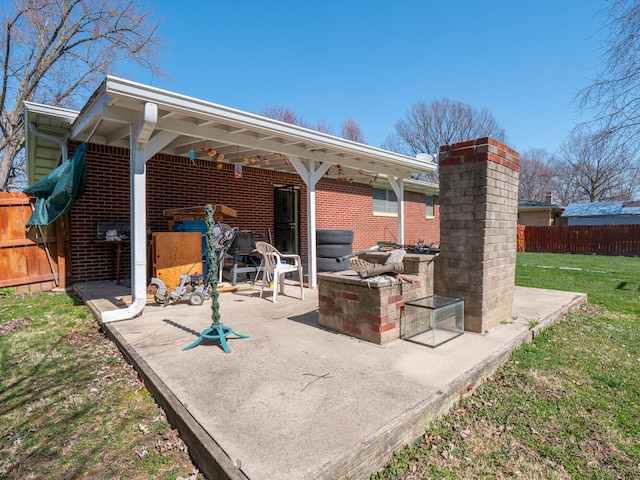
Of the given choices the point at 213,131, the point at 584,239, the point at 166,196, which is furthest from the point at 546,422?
the point at 584,239

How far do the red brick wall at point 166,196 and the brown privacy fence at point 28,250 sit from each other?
23 centimetres

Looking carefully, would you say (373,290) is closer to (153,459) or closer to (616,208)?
(153,459)

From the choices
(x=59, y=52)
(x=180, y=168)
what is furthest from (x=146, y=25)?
(x=180, y=168)

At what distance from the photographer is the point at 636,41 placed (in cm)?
848

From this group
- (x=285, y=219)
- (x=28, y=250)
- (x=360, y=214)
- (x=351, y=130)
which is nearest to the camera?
(x=28, y=250)

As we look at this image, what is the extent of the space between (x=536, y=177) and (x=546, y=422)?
4162 centimetres

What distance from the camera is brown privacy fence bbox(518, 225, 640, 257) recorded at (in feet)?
57.1

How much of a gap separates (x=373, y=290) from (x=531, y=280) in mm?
6344

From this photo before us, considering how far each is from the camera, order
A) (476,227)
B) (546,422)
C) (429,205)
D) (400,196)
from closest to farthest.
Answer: (546,422) < (476,227) < (400,196) < (429,205)

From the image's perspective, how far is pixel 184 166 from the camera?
7.34m

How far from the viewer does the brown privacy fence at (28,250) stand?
5941 mm

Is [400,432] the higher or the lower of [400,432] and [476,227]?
the lower

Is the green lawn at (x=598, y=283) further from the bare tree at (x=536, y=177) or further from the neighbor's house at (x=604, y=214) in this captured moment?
the bare tree at (x=536, y=177)

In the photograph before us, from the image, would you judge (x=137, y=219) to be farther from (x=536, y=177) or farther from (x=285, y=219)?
(x=536, y=177)
